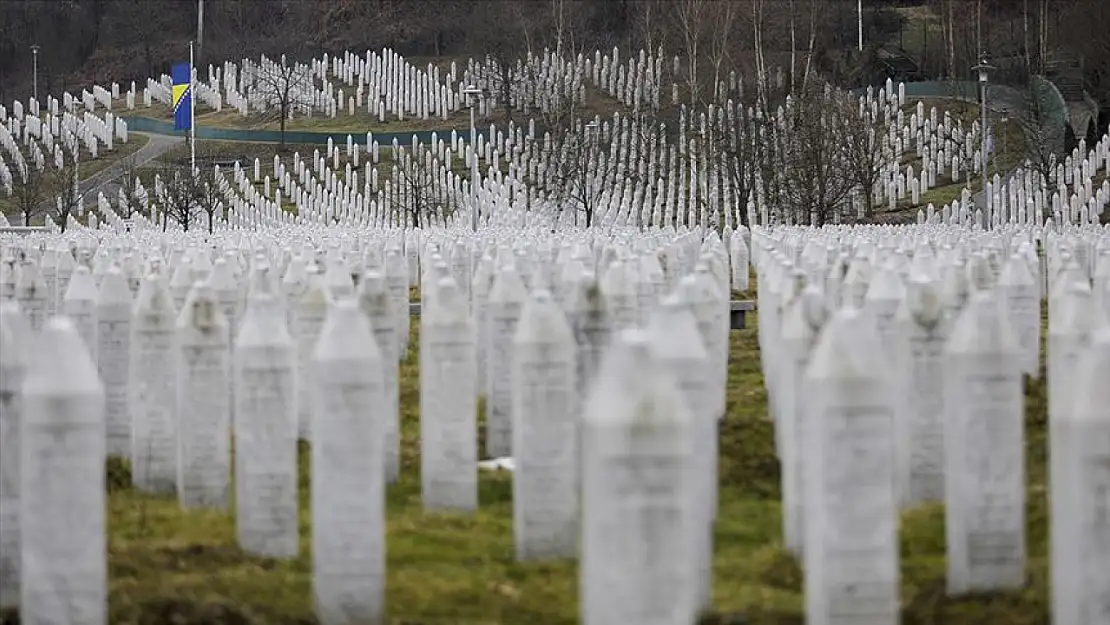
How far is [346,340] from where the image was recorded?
9922 millimetres

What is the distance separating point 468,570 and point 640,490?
9.45 ft

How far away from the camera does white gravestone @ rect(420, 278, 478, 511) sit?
12062 mm

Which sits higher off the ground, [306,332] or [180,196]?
[180,196]

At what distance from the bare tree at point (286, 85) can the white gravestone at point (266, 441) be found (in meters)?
70.2

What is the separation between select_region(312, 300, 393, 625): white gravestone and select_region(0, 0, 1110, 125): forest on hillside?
49.6 metres

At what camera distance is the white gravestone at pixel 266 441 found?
35.4ft

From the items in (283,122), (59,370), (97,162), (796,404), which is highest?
(283,122)

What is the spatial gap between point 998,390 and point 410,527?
3.70m

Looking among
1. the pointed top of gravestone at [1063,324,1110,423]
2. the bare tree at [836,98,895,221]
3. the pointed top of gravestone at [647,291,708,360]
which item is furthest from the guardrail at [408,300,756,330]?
the bare tree at [836,98,895,221]

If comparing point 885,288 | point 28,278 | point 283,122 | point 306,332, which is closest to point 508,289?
point 306,332

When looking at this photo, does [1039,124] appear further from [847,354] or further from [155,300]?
[847,354]

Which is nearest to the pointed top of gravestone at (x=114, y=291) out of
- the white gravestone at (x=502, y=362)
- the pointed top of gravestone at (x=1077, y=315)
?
the white gravestone at (x=502, y=362)

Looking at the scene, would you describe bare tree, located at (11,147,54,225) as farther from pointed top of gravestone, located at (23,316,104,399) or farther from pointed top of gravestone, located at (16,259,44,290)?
pointed top of gravestone, located at (23,316,104,399)

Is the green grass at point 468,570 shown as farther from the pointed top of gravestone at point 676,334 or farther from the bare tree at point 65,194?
the bare tree at point 65,194
